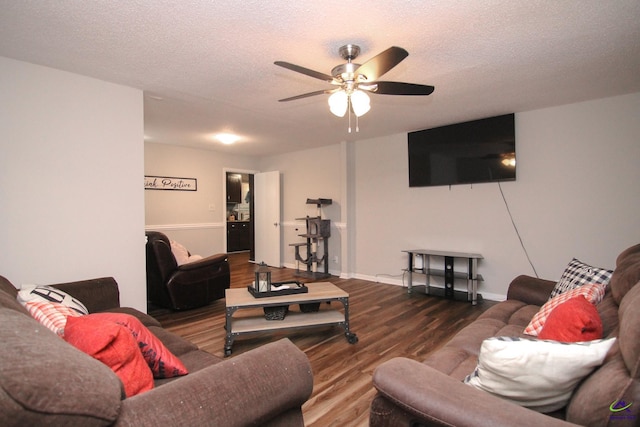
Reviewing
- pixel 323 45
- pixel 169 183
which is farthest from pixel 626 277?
pixel 169 183

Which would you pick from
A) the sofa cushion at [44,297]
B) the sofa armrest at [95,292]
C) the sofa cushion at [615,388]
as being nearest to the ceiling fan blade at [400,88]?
the sofa cushion at [615,388]

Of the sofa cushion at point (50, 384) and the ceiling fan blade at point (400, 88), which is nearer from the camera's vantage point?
the sofa cushion at point (50, 384)

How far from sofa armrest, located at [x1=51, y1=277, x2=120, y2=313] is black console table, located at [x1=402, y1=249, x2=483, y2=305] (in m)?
3.58

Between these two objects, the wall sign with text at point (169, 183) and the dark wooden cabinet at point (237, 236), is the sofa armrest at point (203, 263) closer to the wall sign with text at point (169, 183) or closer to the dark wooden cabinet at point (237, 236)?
the wall sign with text at point (169, 183)

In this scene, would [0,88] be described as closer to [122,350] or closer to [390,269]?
[122,350]

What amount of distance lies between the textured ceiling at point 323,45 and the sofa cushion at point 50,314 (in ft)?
5.38

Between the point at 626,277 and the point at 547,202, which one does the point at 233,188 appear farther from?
the point at 626,277

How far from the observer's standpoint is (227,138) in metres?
5.24

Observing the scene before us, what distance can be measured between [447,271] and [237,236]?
615cm

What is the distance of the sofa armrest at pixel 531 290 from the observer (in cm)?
251

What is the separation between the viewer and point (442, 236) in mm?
4695

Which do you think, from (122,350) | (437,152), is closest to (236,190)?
(437,152)

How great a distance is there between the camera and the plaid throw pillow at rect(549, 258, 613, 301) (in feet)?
6.75

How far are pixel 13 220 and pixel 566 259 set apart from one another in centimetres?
544
